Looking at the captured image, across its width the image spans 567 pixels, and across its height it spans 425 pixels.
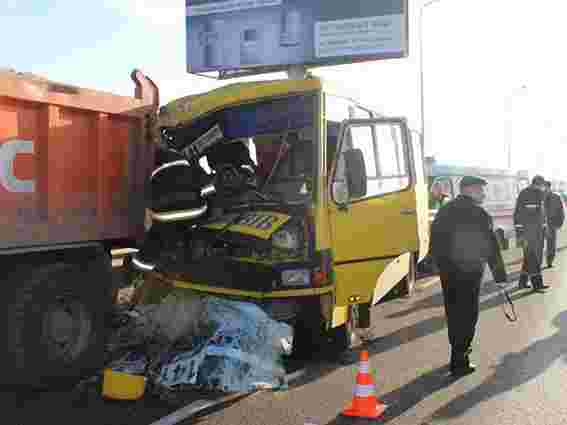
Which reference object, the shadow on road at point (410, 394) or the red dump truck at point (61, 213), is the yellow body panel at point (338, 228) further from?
the shadow on road at point (410, 394)

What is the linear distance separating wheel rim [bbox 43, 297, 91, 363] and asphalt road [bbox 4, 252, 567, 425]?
1.17ft

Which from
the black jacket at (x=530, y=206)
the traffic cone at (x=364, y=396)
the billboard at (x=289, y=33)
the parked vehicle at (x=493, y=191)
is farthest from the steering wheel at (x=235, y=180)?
the billboard at (x=289, y=33)

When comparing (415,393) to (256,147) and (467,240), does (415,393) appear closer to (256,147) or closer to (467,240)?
(467,240)

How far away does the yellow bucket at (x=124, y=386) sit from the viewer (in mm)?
5352

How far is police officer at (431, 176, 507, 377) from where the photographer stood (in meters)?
6.28

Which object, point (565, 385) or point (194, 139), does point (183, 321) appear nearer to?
point (194, 139)

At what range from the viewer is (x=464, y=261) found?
6.31 metres

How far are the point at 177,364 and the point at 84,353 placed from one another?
43.1 inches

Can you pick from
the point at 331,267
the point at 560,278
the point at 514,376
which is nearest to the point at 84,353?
the point at 331,267

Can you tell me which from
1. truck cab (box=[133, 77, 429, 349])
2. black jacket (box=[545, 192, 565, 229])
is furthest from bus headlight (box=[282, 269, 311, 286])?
black jacket (box=[545, 192, 565, 229])

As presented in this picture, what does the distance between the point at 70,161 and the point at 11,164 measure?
666 mm

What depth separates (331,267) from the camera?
6.09m

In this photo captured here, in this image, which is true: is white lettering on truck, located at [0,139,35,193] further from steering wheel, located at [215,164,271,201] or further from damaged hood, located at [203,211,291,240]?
steering wheel, located at [215,164,271,201]

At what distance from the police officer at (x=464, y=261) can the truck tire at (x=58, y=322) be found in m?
3.07
